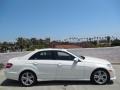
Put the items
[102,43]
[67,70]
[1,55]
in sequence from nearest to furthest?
[67,70] → [1,55] → [102,43]

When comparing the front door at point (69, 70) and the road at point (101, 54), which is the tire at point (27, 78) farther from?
the road at point (101, 54)

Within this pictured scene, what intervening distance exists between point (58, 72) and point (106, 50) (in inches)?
354

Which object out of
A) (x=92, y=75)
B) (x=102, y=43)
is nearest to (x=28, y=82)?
(x=92, y=75)

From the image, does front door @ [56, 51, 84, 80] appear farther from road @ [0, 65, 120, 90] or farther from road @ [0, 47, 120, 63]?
road @ [0, 47, 120, 63]

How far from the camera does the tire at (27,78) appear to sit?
36.8 feet

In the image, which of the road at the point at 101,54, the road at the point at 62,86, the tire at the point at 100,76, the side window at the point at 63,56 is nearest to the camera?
the road at the point at 62,86

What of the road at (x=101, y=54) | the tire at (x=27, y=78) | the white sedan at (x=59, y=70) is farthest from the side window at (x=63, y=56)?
the road at (x=101, y=54)

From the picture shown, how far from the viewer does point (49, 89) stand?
34.1ft

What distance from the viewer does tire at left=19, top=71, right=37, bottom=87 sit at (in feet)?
36.8

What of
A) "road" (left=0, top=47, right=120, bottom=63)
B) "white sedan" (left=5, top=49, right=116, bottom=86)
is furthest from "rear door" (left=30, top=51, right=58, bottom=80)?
"road" (left=0, top=47, right=120, bottom=63)

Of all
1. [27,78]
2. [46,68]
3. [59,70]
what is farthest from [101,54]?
[27,78]

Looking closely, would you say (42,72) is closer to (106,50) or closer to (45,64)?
(45,64)

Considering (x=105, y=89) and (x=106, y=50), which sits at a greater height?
(x=106, y=50)

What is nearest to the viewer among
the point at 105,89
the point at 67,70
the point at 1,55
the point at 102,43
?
the point at 105,89
